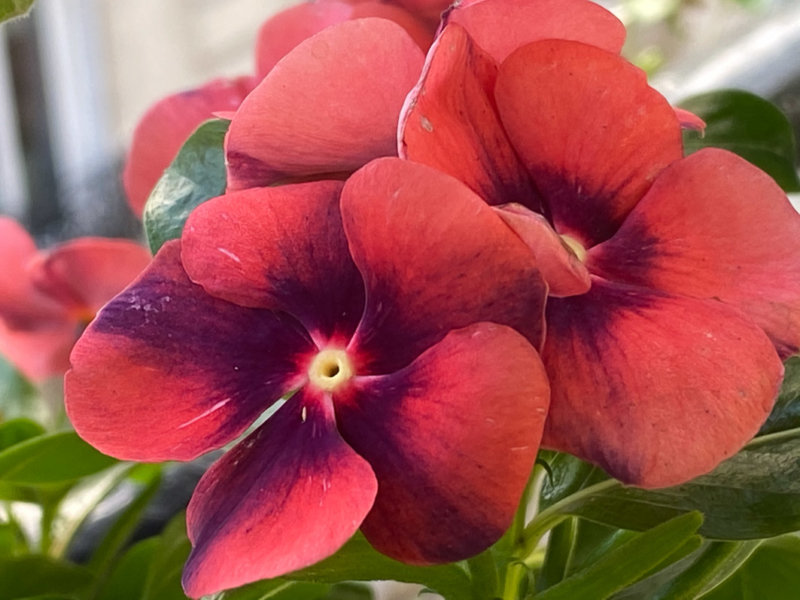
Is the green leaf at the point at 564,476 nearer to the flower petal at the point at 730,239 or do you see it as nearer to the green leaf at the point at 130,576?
the flower petal at the point at 730,239

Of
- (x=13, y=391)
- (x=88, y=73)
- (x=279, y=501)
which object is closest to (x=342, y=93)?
(x=279, y=501)

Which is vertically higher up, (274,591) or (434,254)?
(434,254)

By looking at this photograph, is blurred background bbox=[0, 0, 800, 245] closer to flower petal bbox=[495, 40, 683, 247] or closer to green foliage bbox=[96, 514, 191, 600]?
green foliage bbox=[96, 514, 191, 600]

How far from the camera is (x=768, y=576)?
1.12ft

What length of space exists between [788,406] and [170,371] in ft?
0.65

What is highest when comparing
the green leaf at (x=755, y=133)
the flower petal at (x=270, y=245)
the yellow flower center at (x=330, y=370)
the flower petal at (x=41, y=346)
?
the flower petal at (x=270, y=245)

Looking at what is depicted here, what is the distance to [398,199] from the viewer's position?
0.21 meters

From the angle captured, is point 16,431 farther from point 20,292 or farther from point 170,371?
point 170,371

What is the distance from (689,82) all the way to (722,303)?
0.78 m

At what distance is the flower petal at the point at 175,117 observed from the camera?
41cm

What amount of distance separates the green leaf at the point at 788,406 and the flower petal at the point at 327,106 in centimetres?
15

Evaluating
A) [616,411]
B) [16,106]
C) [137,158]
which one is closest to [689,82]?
[137,158]

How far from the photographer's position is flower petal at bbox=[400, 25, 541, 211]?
9.0 inches

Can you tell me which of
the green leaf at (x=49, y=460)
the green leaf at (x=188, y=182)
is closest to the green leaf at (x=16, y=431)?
the green leaf at (x=49, y=460)
